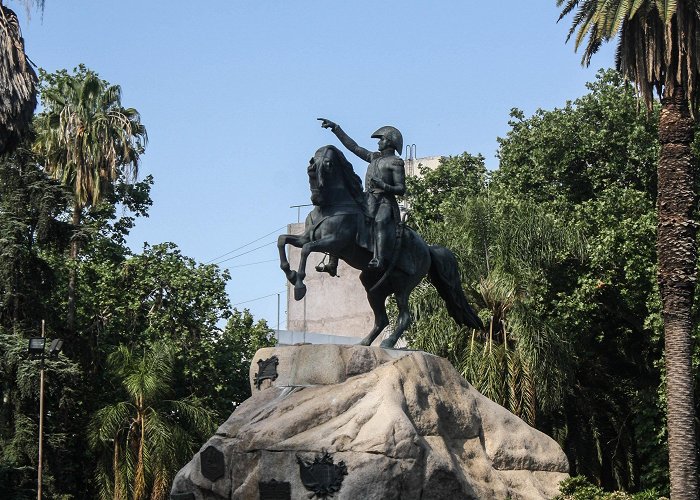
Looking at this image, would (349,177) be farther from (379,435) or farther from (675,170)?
(675,170)

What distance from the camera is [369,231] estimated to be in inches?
774

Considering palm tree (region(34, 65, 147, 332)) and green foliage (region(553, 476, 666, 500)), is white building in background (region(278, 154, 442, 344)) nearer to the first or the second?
palm tree (region(34, 65, 147, 332))

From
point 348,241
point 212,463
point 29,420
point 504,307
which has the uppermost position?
point 504,307

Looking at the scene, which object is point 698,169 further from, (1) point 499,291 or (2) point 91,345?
(2) point 91,345

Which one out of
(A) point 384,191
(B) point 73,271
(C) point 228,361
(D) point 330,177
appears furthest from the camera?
(C) point 228,361

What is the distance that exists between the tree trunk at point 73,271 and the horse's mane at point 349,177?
57.1 feet

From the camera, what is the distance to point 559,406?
31.5 m

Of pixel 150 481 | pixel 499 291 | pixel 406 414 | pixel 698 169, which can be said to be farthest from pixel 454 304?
pixel 698 169

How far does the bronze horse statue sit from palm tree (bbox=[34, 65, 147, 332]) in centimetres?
1975

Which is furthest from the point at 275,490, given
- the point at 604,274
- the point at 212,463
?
the point at 604,274

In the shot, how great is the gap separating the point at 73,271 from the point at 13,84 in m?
15.6

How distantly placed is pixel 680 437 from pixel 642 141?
51.4 feet

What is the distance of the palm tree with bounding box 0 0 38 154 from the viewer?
2238cm

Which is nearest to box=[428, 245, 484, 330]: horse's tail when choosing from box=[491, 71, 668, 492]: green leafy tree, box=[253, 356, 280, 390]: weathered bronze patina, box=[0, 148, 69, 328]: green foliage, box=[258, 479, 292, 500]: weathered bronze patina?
box=[253, 356, 280, 390]: weathered bronze patina
